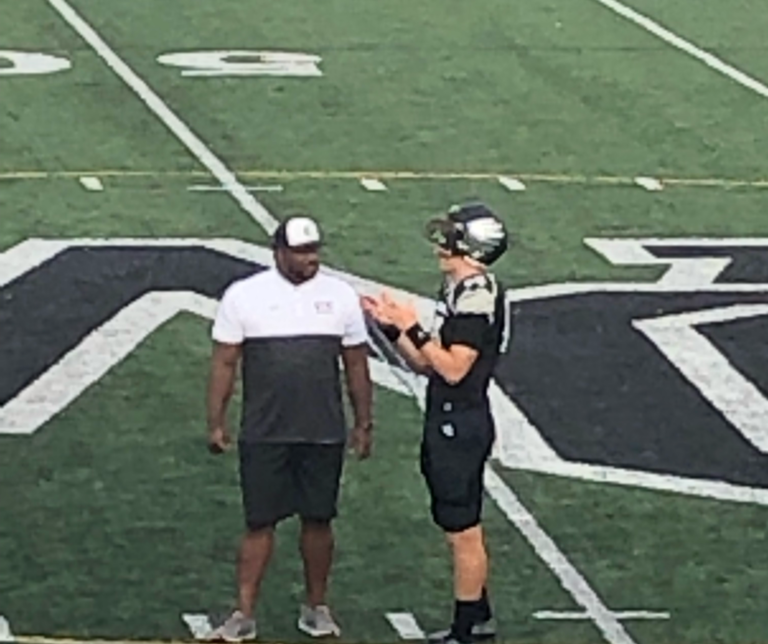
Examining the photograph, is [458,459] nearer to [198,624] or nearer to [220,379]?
[220,379]

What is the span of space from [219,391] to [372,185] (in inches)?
334

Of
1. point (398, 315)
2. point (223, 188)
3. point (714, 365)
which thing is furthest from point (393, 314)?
point (223, 188)

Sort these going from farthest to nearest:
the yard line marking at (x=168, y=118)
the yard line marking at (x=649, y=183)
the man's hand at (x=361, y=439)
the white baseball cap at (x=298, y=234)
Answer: the yard line marking at (x=649, y=183)
the yard line marking at (x=168, y=118)
the man's hand at (x=361, y=439)
the white baseball cap at (x=298, y=234)

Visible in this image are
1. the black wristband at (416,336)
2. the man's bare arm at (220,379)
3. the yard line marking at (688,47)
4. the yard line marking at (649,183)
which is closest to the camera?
the black wristband at (416,336)

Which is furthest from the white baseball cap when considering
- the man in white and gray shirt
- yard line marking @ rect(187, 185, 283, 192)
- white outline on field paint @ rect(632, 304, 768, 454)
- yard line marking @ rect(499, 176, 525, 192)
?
yard line marking @ rect(499, 176, 525, 192)

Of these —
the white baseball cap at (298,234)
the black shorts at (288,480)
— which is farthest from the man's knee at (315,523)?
the white baseball cap at (298,234)

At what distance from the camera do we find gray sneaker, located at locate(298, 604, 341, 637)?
10.7m

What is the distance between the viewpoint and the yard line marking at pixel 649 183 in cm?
1905

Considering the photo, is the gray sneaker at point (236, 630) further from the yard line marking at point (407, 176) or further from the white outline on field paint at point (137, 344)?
the yard line marking at point (407, 176)

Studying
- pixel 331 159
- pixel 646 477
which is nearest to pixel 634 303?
pixel 646 477

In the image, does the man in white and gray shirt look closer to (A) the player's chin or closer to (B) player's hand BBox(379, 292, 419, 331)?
(A) the player's chin

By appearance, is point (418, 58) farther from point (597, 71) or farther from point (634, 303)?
point (634, 303)

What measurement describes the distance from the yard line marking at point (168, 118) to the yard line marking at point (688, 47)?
4804 millimetres

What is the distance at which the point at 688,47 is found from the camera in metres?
25.0
